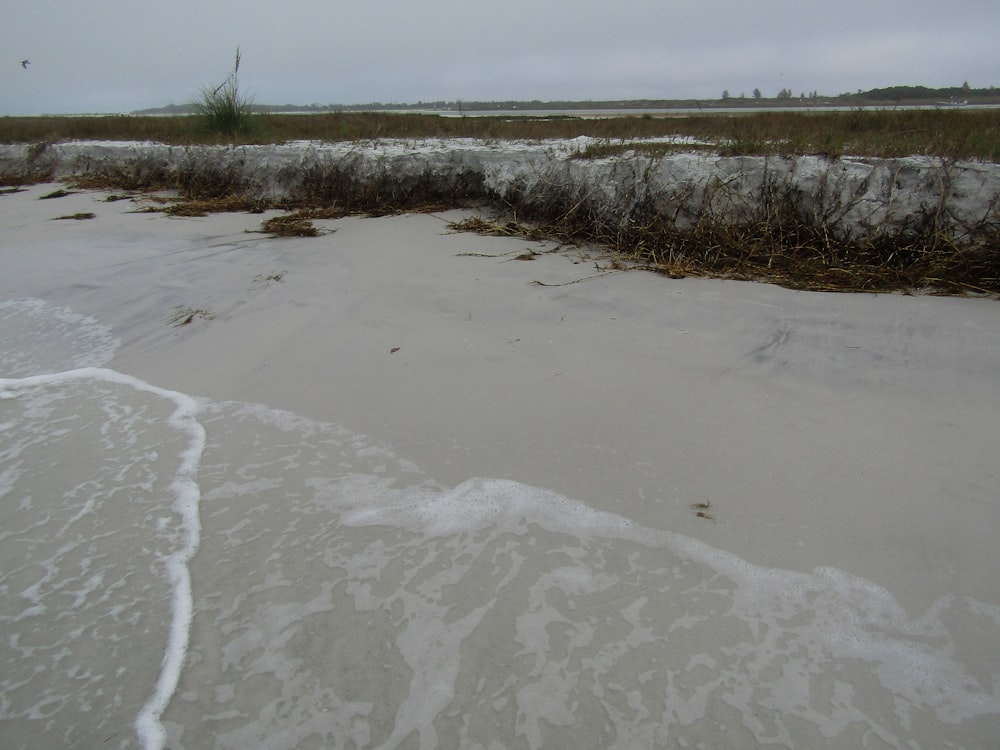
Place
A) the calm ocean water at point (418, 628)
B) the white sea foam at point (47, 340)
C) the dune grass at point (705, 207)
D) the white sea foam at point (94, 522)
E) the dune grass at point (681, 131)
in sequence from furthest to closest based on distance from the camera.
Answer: the dune grass at point (681, 131), the dune grass at point (705, 207), the white sea foam at point (47, 340), the white sea foam at point (94, 522), the calm ocean water at point (418, 628)

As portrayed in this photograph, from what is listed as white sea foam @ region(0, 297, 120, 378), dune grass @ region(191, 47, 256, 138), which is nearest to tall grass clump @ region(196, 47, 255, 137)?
dune grass @ region(191, 47, 256, 138)

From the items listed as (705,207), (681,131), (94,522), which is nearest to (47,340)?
(94,522)

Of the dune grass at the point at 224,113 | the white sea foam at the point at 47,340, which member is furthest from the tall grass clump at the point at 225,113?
the white sea foam at the point at 47,340

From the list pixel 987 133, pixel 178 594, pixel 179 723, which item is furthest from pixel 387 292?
pixel 987 133

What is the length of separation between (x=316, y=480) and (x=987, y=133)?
5.93m

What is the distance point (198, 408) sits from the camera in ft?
9.33

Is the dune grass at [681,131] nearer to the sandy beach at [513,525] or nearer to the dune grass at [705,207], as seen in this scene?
the dune grass at [705,207]

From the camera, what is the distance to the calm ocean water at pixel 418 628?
140 centimetres

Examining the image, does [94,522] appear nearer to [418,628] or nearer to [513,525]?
[418,628]

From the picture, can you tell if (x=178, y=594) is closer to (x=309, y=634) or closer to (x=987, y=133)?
(x=309, y=634)

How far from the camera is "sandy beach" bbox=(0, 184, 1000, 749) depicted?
4.75 feet

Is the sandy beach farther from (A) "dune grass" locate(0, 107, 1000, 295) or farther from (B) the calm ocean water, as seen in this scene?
(A) "dune grass" locate(0, 107, 1000, 295)

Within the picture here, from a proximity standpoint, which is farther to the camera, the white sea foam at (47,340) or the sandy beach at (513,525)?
the white sea foam at (47,340)

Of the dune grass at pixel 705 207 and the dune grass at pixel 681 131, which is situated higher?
the dune grass at pixel 681 131
